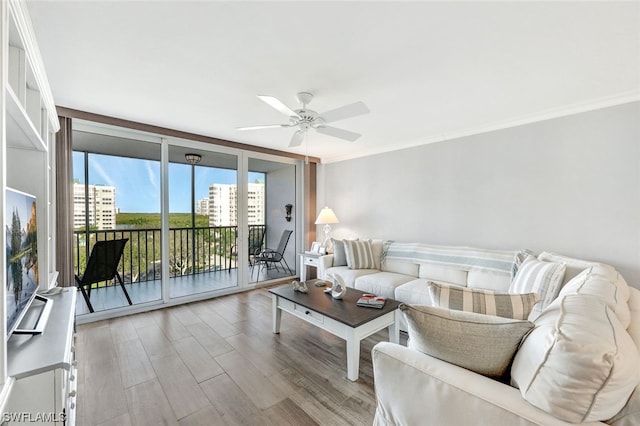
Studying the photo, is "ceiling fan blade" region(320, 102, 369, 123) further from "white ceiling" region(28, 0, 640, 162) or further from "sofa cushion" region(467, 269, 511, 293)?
"sofa cushion" region(467, 269, 511, 293)

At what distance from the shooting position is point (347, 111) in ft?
7.24

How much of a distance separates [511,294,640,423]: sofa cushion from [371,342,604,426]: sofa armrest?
6 centimetres

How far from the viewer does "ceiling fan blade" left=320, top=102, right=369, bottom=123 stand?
6.86 feet

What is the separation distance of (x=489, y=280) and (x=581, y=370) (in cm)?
249

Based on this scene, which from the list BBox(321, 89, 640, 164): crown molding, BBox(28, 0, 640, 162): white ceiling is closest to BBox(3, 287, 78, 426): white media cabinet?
BBox(28, 0, 640, 162): white ceiling

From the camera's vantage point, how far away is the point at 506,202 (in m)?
3.28

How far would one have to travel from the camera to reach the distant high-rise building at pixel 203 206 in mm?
4402

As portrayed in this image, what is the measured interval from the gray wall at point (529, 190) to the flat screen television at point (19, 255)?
402cm

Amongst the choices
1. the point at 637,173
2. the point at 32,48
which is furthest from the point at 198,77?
the point at 637,173

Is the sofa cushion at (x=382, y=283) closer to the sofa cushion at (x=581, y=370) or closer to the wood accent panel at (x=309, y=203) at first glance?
the wood accent panel at (x=309, y=203)

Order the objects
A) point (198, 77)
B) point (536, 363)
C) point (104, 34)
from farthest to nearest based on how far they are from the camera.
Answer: point (198, 77) < point (104, 34) < point (536, 363)

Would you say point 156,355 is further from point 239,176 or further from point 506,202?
point 506,202

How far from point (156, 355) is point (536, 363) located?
283 cm

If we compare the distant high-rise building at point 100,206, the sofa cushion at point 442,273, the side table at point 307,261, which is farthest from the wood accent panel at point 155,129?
the sofa cushion at point 442,273
